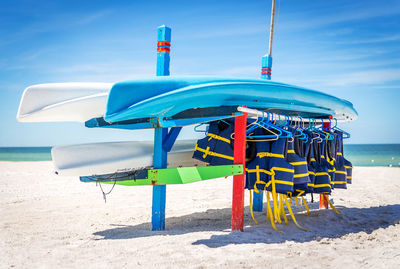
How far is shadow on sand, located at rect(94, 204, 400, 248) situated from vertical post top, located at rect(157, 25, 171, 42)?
1900 millimetres

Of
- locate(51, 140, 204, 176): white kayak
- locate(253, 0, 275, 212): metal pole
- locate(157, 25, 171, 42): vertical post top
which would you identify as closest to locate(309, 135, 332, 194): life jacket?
locate(253, 0, 275, 212): metal pole

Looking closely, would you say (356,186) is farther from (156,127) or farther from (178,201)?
(156,127)

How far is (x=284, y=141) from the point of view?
11.2 feet

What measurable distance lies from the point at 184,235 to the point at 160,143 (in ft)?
2.94

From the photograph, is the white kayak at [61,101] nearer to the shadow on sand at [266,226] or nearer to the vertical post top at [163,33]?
the vertical post top at [163,33]

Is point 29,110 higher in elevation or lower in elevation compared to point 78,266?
higher

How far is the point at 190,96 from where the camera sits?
10.2 feet

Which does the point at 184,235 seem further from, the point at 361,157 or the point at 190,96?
the point at 361,157

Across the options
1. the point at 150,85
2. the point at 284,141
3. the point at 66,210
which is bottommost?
the point at 66,210

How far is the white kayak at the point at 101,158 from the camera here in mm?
3178

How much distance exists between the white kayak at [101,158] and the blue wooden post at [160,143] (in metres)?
0.16

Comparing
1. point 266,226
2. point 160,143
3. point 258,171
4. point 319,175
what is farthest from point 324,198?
point 160,143

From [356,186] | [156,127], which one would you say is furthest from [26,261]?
[356,186]

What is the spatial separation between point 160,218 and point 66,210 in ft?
6.15
